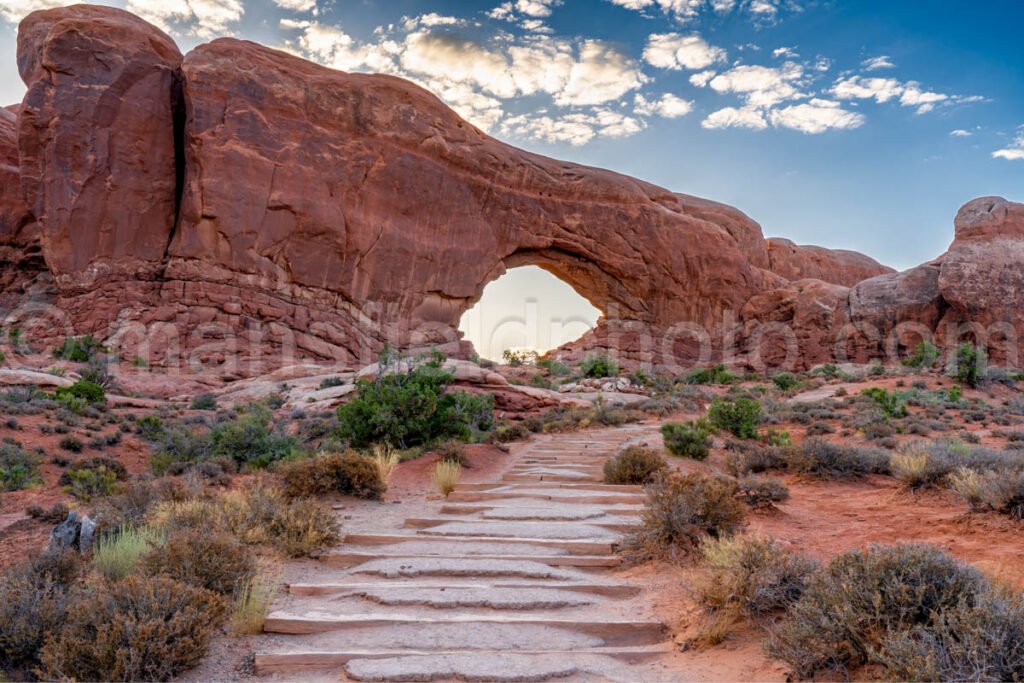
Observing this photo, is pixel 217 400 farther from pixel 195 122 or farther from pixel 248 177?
pixel 195 122

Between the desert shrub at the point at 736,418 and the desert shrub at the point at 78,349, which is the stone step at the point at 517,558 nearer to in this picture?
the desert shrub at the point at 736,418

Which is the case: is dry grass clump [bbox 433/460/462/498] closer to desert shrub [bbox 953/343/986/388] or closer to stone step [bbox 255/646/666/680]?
stone step [bbox 255/646/666/680]

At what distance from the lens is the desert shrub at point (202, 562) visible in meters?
4.36

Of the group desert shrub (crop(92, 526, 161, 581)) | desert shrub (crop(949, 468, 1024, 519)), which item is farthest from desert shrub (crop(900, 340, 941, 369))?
desert shrub (crop(92, 526, 161, 581))

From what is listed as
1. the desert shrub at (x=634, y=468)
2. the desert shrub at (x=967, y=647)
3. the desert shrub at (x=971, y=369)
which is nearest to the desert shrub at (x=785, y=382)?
the desert shrub at (x=971, y=369)

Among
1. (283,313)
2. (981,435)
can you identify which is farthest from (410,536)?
(283,313)

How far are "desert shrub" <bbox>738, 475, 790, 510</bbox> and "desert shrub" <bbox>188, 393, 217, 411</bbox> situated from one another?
50.9 ft

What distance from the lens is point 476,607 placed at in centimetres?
468

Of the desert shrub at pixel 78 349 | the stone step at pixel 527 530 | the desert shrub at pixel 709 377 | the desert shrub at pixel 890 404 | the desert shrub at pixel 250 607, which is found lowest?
the stone step at pixel 527 530

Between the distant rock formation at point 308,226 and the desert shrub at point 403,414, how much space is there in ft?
49.3

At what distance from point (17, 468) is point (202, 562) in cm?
683

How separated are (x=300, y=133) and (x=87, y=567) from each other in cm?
2576

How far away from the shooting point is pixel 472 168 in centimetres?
3256

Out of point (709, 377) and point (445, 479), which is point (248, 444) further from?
point (709, 377)
